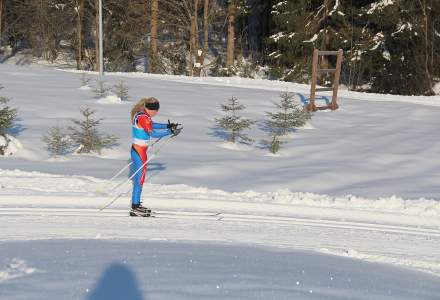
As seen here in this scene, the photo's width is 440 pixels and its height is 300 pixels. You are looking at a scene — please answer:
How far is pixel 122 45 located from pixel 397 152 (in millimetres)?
27224

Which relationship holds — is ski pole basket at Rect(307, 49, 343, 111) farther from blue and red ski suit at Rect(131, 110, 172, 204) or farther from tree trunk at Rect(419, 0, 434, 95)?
tree trunk at Rect(419, 0, 434, 95)

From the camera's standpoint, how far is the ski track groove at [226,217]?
7.84 metres

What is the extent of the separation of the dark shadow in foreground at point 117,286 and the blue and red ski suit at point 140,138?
2.30 m

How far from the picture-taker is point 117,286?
17.4 feet

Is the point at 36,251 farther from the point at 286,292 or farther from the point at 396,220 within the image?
the point at 396,220

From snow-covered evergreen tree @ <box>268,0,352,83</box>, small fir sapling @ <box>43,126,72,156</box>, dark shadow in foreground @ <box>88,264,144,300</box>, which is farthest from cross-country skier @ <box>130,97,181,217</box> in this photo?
snow-covered evergreen tree @ <box>268,0,352,83</box>

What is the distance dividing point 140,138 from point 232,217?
159 centimetres

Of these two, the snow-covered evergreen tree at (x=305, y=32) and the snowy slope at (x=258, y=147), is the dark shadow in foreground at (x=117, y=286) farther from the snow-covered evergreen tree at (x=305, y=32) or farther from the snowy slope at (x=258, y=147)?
the snow-covered evergreen tree at (x=305, y=32)

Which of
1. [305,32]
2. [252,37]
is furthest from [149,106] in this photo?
[252,37]

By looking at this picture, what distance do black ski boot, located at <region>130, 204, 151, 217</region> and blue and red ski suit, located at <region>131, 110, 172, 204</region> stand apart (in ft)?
0.23

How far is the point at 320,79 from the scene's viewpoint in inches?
1320

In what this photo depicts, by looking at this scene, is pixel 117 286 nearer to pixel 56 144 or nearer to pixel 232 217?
pixel 232 217

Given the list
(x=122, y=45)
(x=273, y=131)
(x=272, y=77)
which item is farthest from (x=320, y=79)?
(x=273, y=131)

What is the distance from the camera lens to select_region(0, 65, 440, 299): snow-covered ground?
557 cm
